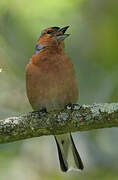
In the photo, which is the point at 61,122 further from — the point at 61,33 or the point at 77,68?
the point at 77,68

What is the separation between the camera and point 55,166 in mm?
9039

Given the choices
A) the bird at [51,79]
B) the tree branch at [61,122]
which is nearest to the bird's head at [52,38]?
the bird at [51,79]

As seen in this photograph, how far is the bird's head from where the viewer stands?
7.21 m

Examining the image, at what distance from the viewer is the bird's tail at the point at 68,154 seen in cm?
760

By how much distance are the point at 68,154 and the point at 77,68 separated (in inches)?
140

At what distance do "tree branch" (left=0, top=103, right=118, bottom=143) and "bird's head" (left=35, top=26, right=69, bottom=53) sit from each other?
1662 millimetres

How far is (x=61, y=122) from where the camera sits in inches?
232

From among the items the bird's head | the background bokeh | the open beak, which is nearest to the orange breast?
the bird's head

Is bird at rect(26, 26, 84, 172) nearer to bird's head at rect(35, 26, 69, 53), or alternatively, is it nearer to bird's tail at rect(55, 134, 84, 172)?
bird's head at rect(35, 26, 69, 53)

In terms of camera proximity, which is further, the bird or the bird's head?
the bird's head

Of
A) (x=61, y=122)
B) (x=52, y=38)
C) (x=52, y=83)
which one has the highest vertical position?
(x=52, y=38)

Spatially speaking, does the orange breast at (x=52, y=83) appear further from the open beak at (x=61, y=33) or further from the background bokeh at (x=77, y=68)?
the background bokeh at (x=77, y=68)

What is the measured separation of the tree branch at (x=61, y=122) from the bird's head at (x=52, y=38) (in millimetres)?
1662

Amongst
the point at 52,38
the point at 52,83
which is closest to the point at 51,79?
the point at 52,83
